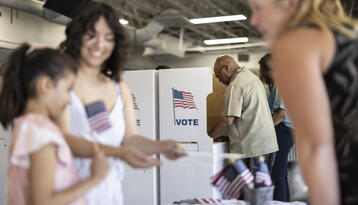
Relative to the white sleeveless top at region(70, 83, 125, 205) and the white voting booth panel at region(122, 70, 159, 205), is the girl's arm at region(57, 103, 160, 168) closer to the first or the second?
the white sleeveless top at region(70, 83, 125, 205)

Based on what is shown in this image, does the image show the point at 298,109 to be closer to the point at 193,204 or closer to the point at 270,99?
the point at 193,204

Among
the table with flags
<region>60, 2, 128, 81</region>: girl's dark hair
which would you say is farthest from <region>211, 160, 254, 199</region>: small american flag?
<region>60, 2, 128, 81</region>: girl's dark hair

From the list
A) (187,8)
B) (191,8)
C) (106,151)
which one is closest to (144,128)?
(106,151)

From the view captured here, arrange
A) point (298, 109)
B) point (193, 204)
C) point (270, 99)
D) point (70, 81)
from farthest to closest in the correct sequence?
point (270, 99) < point (193, 204) < point (70, 81) < point (298, 109)

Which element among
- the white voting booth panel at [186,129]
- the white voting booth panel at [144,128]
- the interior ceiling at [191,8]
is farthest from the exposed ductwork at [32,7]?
the white voting booth panel at [186,129]

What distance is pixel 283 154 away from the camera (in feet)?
13.4

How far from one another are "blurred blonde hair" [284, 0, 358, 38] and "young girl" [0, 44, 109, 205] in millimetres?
715

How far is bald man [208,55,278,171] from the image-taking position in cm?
376

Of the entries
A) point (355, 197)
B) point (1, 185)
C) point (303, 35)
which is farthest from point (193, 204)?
point (1, 185)

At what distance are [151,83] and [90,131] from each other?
238cm

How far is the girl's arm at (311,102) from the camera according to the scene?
3.32 ft

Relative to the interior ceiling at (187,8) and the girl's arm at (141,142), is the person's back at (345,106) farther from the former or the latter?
the interior ceiling at (187,8)

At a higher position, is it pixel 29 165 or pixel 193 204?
pixel 29 165

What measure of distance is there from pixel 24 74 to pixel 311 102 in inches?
33.8
